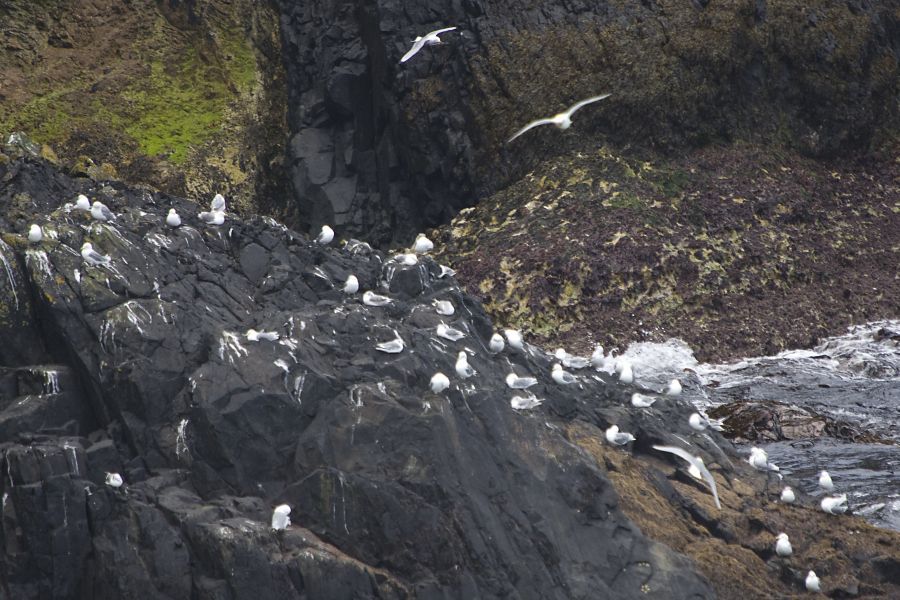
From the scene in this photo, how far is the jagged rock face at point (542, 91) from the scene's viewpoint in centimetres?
3669

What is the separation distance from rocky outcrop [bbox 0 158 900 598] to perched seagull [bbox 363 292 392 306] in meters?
0.13

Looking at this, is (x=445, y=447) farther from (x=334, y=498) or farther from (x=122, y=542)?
(x=122, y=542)

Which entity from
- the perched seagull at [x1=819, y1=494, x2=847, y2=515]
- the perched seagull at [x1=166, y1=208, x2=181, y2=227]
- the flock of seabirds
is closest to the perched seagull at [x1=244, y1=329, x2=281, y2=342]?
the flock of seabirds

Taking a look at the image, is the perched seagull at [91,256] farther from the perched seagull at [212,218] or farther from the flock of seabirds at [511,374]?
the perched seagull at [212,218]

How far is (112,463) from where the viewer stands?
1603cm


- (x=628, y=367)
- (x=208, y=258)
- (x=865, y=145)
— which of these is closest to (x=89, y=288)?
(x=208, y=258)

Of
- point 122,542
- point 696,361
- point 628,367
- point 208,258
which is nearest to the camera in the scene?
point 122,542

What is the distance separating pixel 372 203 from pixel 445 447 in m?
21.7

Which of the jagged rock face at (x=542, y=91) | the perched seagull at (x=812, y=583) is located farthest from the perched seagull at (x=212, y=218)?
the jagged rock face at (x=542, y=91)

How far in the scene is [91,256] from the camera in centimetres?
1789

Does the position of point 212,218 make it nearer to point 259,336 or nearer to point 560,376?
point 259,336

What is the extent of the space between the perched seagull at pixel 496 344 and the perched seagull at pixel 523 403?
171cm

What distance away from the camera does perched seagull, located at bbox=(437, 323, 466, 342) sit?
1888 centimetres

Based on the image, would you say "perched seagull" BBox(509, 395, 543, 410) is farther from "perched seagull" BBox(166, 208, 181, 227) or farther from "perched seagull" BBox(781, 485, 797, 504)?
"perched seagull" BBox(166, 208, 181, 227)
